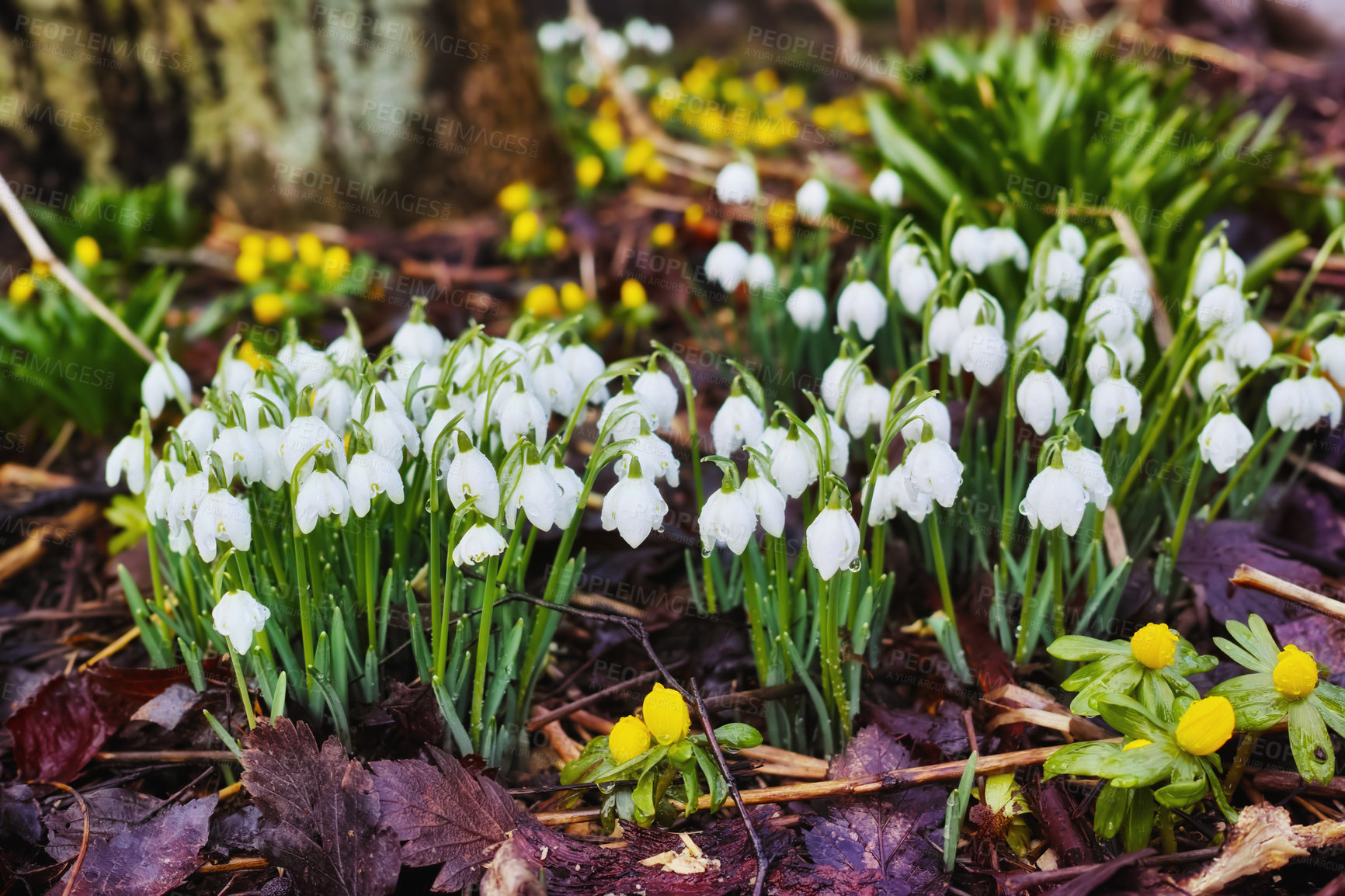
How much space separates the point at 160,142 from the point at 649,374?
11.6 feet

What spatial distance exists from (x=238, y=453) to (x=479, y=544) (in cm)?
46

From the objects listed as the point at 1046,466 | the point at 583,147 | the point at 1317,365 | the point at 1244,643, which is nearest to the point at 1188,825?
the point at 1244,643

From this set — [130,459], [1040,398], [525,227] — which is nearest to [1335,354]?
[1040,398]

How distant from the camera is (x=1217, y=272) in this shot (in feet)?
6.81

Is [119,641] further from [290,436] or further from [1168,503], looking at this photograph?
[1168,503]

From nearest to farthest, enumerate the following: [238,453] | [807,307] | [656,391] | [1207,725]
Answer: [1207,725], [238,453], [656,391], [807,307]

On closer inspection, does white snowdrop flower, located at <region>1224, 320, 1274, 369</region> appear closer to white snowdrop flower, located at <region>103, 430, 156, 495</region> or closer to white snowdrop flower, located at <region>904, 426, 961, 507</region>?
white snowdrop flower, located at <region>904, 426, 961, 507</region>

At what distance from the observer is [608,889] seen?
1511mm

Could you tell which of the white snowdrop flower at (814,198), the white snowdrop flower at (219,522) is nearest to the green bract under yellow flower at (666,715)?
the white snowdrop flower at (219,522)

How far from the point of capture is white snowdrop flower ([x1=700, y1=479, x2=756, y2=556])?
152cm

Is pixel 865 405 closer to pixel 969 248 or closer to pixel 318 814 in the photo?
pixel 969 248

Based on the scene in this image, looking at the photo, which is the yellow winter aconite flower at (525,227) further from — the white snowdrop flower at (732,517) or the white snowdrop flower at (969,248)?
the white snowdrop flower at (732,517)

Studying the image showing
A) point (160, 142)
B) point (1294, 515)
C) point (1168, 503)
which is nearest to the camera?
point (1168, 503)

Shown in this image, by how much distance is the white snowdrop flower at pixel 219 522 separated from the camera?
1.52 metres
